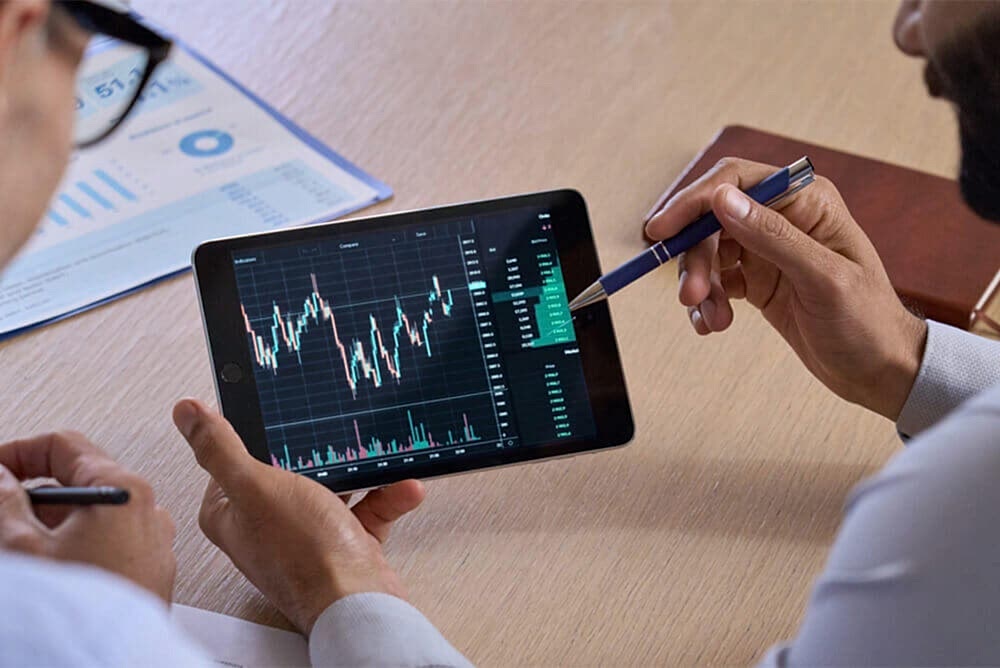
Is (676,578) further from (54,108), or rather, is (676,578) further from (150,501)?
(54,108)

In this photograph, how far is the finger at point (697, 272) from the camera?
1.03m

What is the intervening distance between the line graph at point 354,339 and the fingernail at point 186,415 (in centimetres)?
10

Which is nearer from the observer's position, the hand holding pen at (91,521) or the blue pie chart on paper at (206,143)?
the hand holding pen at (91,521)

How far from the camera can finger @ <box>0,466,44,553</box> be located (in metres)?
0.70

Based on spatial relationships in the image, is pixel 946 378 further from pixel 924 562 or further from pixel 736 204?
pixel 924 562

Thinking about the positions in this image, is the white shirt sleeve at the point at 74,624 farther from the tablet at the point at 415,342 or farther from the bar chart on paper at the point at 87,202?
the bar chart on paper at the point at 87,202

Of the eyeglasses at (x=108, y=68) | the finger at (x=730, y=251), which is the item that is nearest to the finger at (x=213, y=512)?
the eyeglasses at (x=108, y=68)

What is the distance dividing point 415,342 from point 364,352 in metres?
0.04

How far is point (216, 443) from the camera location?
0.82m

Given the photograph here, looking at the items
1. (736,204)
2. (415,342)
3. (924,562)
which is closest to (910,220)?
(736,204)

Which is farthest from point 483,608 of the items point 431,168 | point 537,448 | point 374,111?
point 374,111

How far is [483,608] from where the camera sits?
34.6 inches

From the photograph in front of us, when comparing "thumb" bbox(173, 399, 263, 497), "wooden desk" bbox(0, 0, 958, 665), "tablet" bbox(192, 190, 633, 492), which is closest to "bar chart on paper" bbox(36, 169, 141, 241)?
"wooden desk" bbox(0, 0, 958, 665)

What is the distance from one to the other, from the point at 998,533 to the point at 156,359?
0.72m
